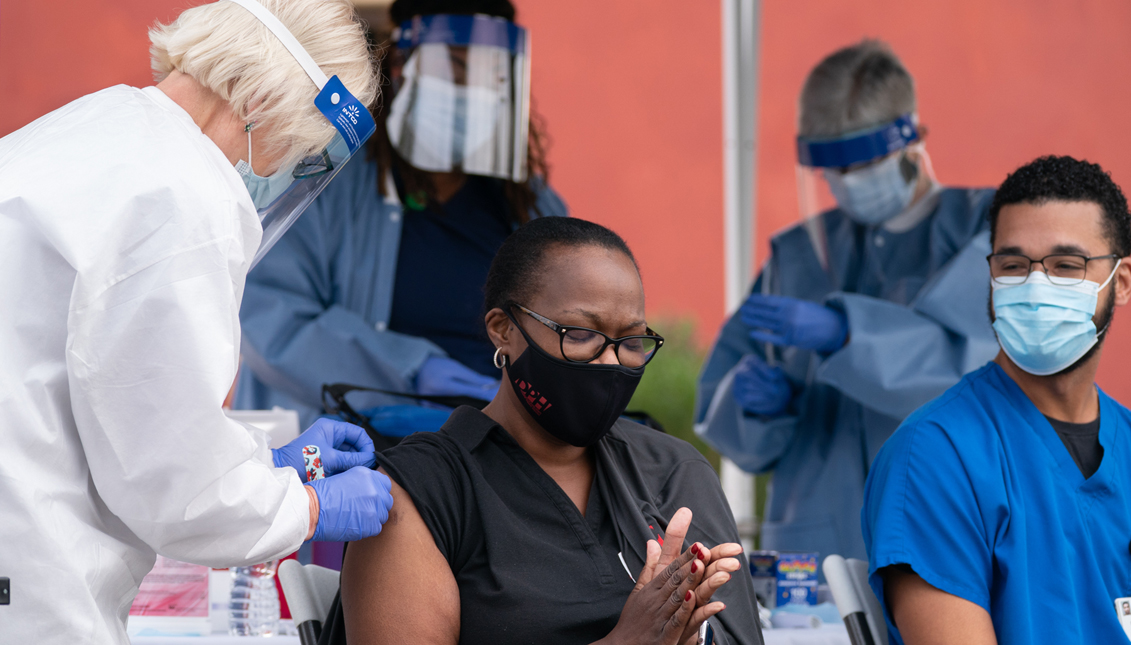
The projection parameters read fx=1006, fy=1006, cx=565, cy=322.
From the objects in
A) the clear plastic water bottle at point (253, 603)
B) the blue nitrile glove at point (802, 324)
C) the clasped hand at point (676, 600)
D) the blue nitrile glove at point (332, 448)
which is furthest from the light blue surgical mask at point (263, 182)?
the blue nitrile glove at point (802, 324)

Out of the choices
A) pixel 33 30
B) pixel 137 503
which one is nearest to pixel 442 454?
pixel 137 503

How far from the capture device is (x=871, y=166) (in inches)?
114

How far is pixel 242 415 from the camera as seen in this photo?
220 cm

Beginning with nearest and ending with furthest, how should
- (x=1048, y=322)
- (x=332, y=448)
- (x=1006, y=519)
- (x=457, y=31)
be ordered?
(x=332, y=448) → (x=1006, y=519) → (x=1048, y=322) → (x=457, y=31)

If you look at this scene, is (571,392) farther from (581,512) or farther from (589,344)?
(581,512)

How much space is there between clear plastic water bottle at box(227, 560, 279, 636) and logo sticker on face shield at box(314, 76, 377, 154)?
1.00 meters

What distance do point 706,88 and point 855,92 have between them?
3.48m

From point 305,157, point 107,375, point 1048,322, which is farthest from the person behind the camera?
point 1048,322

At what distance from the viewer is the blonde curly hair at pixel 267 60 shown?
4.25 feet

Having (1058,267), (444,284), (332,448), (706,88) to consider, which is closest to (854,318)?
(1058,267)

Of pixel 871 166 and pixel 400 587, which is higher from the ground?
pixel 871 166

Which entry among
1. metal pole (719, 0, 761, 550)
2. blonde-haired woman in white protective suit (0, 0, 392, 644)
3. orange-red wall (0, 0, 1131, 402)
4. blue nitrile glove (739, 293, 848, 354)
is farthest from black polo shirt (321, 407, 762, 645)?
orange-red wall (0, 0, 1131, 402)

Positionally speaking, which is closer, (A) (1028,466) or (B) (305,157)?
(B) (305,157)

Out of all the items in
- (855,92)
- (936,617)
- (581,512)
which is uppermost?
(855,92)
